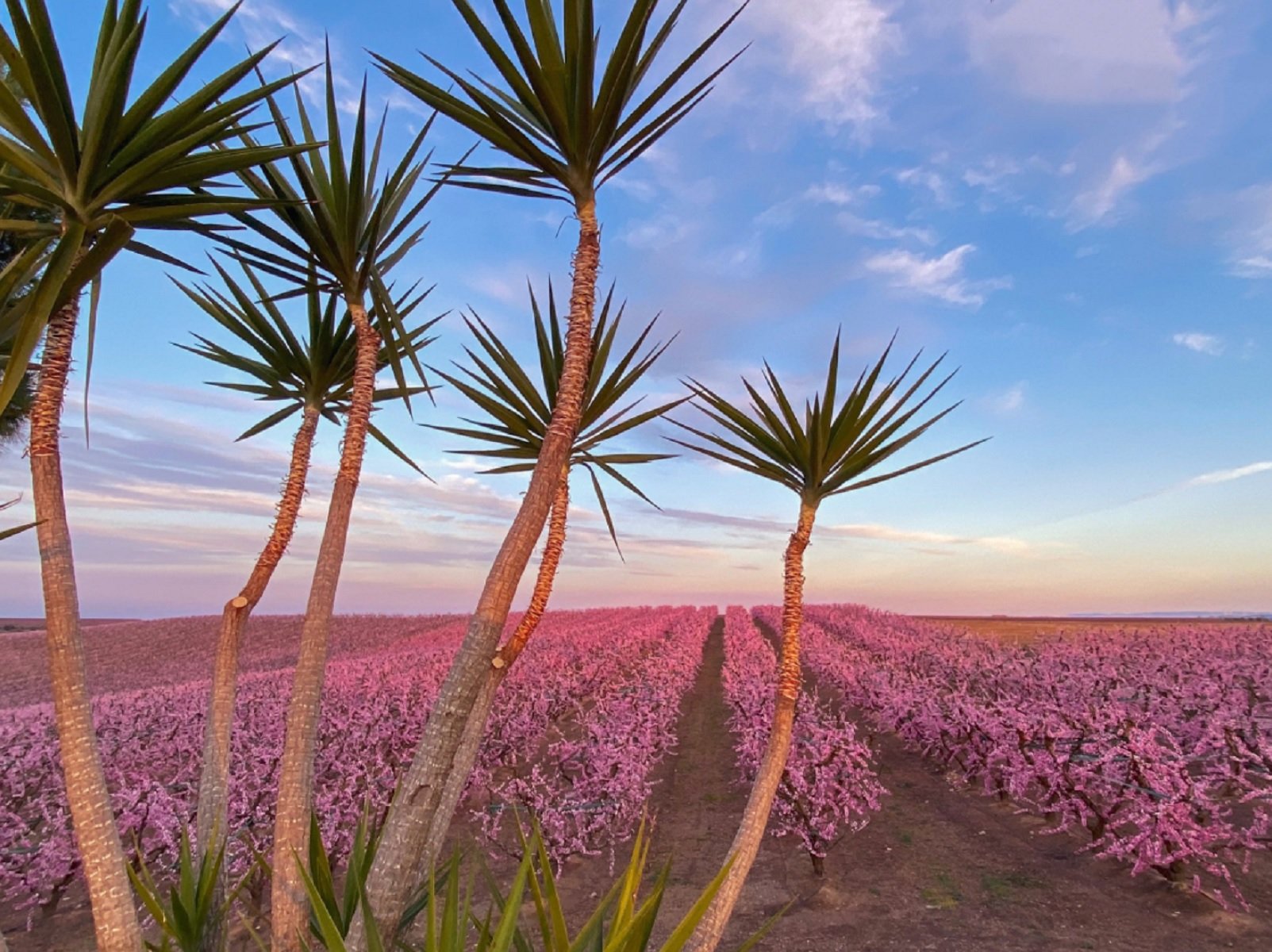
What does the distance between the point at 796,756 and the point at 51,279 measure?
7515mm

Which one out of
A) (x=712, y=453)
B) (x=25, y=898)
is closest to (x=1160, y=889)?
(x=712, y=453)

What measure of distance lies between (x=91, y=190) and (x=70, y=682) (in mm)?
2281

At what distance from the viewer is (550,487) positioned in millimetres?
3361

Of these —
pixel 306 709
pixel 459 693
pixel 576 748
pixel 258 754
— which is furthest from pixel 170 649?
pixel 459 693

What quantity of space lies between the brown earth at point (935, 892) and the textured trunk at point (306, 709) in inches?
130

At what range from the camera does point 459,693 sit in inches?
122

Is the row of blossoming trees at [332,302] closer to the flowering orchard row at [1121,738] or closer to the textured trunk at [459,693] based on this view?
the textured trunk at [459,693]

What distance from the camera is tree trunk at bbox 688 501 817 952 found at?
393cm

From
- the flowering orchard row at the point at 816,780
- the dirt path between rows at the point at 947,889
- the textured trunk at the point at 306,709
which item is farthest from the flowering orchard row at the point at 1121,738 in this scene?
the textured trunk at the point at 306,709

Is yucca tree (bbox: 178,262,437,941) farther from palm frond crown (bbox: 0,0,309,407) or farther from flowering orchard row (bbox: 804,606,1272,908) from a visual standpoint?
flowering orchard row (bbox: 804,606,1272,908)

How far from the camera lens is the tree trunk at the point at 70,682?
322 cm

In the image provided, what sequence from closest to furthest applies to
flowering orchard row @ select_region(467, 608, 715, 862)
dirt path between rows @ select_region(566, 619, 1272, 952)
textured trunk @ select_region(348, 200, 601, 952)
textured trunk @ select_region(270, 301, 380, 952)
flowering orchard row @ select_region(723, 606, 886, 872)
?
textured trunk @ select_region(348, 200, 601, 952), textured trunk @ select_region(270, 301, 380, 952), dirt path between rows @ select_region(566, 619, 1272, 952), flowering orchard row @ select_region(723, 606, 886, 872), flowering orchard row @ select_region(467, 608, 715, 862)

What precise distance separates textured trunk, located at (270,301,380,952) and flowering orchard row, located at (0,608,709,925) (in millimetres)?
808

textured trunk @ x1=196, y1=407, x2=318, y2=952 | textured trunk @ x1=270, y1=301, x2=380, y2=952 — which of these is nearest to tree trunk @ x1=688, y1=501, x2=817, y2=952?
textured trunk @ x1=270, y1=301, x2=380, y2=952
